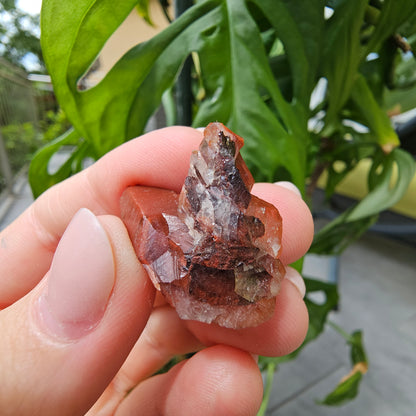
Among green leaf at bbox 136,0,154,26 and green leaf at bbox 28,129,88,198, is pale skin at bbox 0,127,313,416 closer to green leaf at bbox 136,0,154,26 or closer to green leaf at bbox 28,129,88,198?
green leaf at bbox 28,129,88,198

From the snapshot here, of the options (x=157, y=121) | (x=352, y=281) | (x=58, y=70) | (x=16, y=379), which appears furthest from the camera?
(x=352, y=281)

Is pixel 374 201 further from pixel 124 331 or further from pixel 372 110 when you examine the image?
pixel 124 331

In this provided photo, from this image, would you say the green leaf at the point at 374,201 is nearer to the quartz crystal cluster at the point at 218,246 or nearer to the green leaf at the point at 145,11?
the quartz crystal cluster at the point at 218,246

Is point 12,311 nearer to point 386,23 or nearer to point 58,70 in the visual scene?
point 58,70

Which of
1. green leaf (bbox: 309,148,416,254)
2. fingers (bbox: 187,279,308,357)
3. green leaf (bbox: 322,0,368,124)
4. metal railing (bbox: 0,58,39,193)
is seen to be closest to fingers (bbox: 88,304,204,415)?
fingers (bbox: 187,279,308,357)

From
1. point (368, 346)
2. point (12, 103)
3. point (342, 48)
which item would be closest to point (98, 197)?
point (342, 48)

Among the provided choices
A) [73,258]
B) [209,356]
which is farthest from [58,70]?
[209,356]

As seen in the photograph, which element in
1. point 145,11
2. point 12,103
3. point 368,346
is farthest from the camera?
point 12,103

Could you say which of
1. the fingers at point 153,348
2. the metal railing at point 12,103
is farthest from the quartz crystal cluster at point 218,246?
the metal railing at point 12,103
